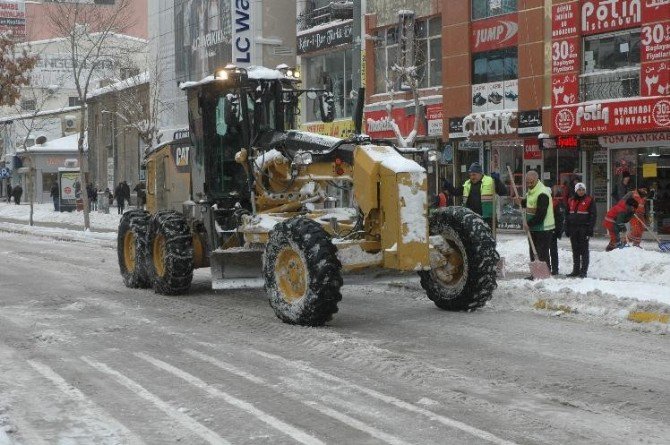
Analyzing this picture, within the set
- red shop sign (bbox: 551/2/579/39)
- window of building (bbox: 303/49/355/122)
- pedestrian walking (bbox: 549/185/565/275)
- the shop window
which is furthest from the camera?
window of building (bbox: 303/49/355/122)

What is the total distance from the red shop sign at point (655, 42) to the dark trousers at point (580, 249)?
10010 mm

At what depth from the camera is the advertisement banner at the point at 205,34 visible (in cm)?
3931

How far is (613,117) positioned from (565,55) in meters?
2.62

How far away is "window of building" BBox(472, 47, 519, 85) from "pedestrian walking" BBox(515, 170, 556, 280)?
1355cm

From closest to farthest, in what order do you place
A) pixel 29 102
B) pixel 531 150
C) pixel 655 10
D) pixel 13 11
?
1. pixel 655 10
2. pixel 531 150
3. pixel 29 102
4. pixel 13 11

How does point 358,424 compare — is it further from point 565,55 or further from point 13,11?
point 13,11

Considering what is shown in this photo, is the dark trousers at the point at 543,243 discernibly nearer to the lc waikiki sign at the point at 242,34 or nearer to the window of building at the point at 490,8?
the window of building at the point at 490,8

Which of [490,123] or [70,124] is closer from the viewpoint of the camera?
[490,123]

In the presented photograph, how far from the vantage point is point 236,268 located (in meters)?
11.7

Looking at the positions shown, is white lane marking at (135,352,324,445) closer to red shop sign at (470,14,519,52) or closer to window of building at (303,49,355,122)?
red shop sign at (470,14,519,52)

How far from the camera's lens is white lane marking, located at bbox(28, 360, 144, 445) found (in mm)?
6109

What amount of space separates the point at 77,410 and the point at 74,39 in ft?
96.0

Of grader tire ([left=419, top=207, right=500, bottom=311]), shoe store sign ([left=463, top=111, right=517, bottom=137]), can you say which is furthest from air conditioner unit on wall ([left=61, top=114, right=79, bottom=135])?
grader tire ([left=419, top=207, right=500, bottom=311])

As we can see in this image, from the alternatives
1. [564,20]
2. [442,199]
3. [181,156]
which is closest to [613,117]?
[564,20]
